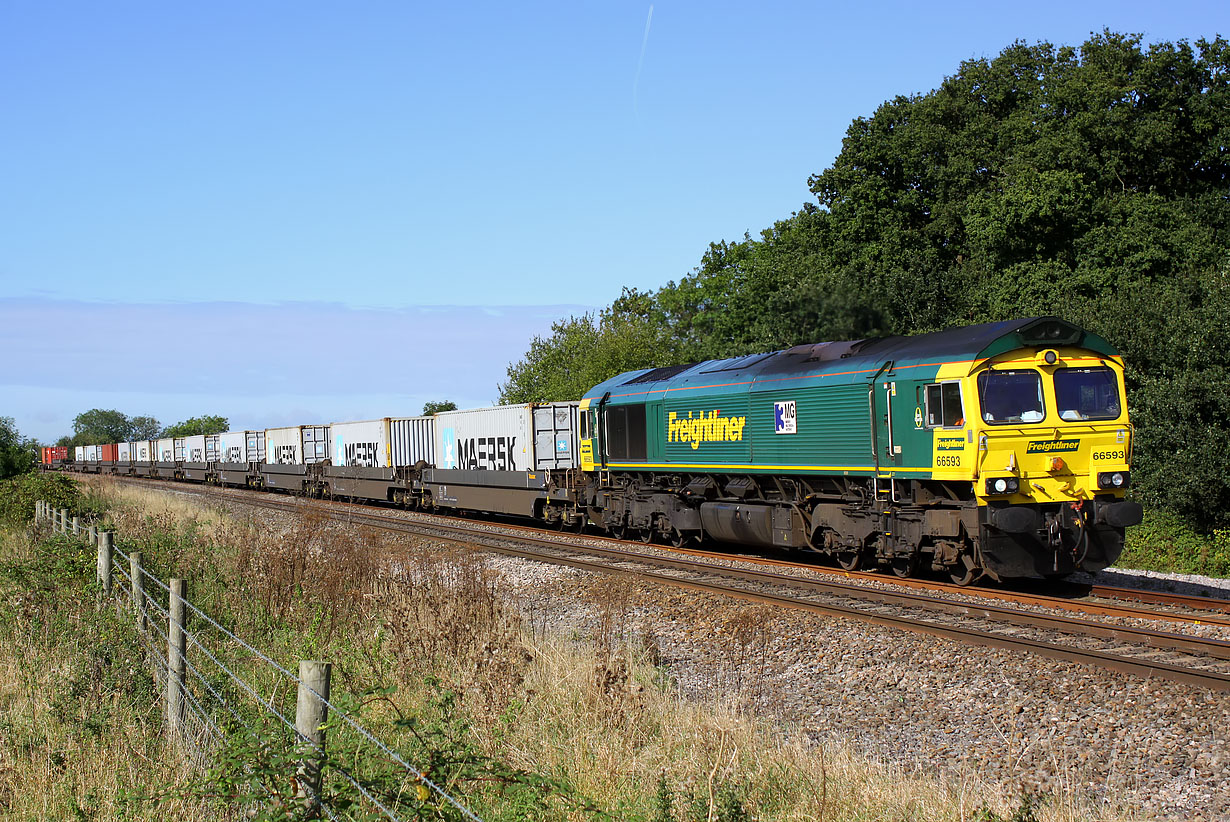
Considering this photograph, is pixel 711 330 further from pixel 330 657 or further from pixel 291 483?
pixel 330 657

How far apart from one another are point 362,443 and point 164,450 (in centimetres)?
3419

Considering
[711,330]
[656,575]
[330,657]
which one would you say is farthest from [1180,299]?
[711,330]

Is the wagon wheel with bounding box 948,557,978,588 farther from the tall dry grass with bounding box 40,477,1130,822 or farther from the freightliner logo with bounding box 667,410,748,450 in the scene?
the freightliner logo with bounding box 667,410,748,450

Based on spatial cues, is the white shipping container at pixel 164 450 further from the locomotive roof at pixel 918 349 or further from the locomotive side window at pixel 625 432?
the locomotive roof at pixel 918 349

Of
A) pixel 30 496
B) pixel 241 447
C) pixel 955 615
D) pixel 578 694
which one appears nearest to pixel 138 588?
pixel 578 694

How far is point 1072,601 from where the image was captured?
43.1 ft

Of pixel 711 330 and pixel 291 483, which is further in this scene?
pixel 711 330

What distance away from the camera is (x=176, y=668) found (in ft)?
25.0

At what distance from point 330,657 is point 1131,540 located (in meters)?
23.0

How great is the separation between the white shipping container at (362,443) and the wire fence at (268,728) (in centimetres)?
2340

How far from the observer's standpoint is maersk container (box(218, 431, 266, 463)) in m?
49.3

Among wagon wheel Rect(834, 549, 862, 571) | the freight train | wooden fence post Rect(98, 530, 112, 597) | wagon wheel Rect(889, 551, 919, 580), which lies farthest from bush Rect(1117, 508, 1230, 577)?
wooden fence post Rect(98, 530, 112, 597)

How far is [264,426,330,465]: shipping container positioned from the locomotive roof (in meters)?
25.7

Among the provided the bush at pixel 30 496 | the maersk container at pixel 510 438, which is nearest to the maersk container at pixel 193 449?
the bush at pixel 30 496
